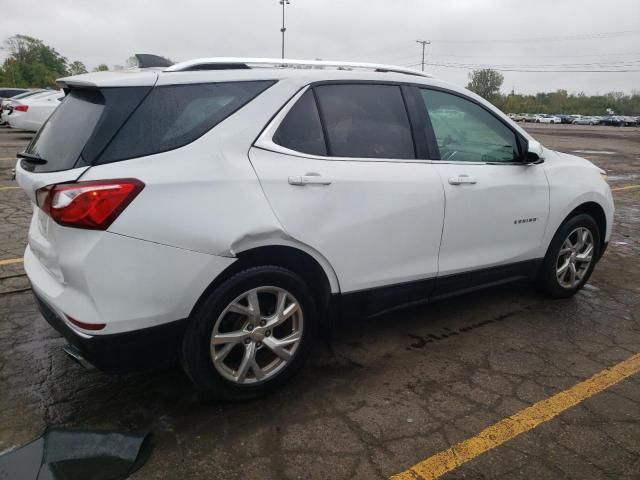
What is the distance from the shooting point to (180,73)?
2.68 m

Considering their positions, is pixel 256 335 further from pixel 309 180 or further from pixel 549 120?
pixel 549 120

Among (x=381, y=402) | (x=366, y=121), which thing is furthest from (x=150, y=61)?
(x=381, y=402)

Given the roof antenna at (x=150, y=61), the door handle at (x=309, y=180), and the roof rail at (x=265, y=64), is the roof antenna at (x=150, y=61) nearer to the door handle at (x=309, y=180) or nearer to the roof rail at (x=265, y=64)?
the roof rail at (x=265, y=64)

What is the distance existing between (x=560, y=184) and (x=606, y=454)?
2.17 m

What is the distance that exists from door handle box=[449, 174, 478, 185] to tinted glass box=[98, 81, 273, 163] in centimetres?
133

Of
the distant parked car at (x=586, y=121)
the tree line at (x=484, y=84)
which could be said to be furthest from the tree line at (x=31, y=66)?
the distant parked car at (x=586, y=121)

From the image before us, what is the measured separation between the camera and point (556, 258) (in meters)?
4.25

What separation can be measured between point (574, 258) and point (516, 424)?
6.95 ft

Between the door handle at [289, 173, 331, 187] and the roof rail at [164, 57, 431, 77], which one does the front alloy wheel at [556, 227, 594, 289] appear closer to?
the roof rail at [164, 57, 431, 77]

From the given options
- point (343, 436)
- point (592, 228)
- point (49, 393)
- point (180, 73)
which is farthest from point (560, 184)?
point (49, 393)

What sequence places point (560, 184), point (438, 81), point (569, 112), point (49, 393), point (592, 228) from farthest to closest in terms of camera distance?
point (569, 112) < point (592, 228) < point (560, 184) < point (438, 81) < point (49, 393)

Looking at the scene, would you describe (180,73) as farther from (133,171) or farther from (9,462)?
(9,462)

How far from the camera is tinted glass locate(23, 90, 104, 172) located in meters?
2.50

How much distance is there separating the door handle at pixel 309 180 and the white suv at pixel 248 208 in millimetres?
A: 11
